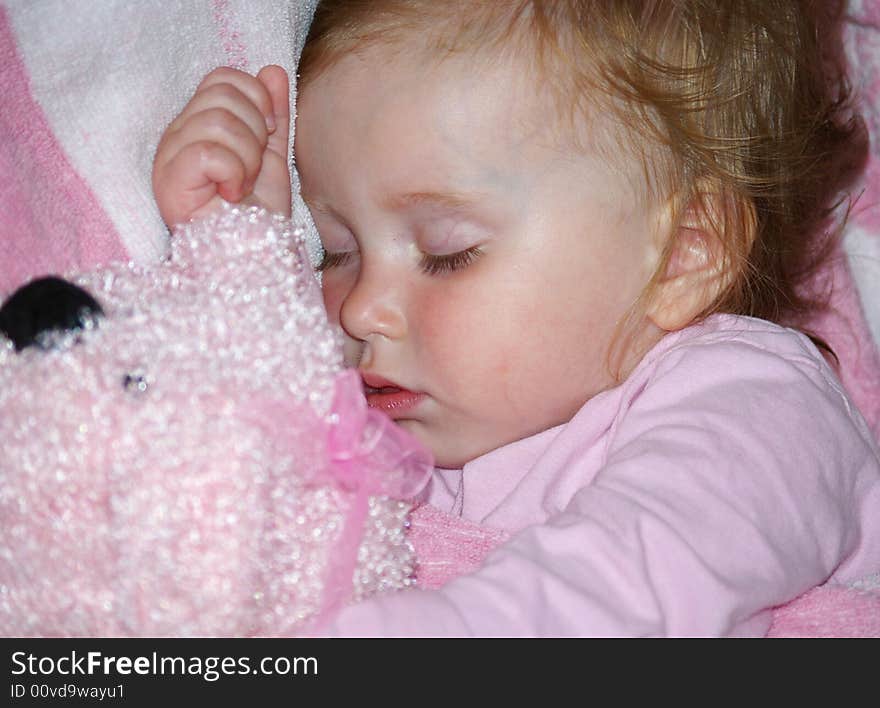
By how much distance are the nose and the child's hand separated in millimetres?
138

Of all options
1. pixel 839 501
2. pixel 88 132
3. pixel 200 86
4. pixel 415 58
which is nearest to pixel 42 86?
pixel 88 132

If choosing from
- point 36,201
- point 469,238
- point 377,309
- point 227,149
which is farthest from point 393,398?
point 36,201

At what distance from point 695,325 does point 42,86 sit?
0.78 metres

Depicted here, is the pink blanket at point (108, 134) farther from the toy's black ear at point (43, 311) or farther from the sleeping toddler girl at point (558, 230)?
the toy's black ear at point (43, 311)

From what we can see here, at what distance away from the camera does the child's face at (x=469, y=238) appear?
4.17 ft

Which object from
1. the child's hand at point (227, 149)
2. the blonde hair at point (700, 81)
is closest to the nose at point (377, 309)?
the child's hand at point (227, 149)

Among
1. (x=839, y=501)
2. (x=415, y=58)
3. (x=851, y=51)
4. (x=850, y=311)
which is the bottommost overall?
(x=850, y=311)

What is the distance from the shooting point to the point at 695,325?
1398 millimetres

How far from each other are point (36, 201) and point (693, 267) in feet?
2.47

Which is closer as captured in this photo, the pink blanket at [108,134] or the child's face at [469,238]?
the pink blanket at [108,134]

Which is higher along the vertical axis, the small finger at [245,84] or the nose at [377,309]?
the small finger at [245,84]

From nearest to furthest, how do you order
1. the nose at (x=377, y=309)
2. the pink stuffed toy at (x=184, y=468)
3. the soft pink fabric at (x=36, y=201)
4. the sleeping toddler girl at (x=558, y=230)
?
the pink stuffed toy at (x=184, y=468) < the soft pink fabric at (x=36, y=201) < the sleeping toddler girl at (x=558, y=230) < the nose at (x=377, y=309)

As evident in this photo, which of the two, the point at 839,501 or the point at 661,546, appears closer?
the point at 661,546
